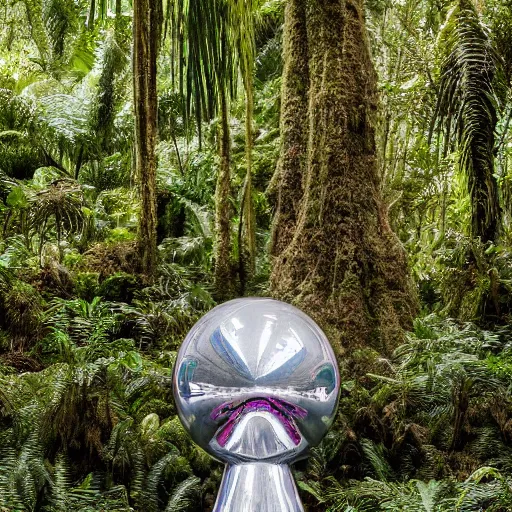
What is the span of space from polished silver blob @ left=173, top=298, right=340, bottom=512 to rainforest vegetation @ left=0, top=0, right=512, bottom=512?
2423 mm

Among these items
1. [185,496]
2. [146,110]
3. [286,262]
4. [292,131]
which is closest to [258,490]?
[185,496]

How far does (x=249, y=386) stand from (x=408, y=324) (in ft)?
15.6

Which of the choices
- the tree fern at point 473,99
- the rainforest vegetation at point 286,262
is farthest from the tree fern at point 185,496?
the tree fern at point 473,99

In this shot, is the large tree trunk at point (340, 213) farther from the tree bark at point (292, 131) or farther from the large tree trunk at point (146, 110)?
the large tree trunk at point (146, 110)

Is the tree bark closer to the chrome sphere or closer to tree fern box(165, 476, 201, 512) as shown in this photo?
tree fern box(165, 476, 201, 512)

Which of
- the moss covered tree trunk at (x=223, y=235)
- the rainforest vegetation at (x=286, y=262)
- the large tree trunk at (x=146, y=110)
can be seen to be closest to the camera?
the rainforest vegetation at (x=286, y=262)

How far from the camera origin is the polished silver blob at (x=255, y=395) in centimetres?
80

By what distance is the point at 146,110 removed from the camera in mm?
6816

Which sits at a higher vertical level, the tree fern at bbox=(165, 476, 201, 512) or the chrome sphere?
the chrome sphere

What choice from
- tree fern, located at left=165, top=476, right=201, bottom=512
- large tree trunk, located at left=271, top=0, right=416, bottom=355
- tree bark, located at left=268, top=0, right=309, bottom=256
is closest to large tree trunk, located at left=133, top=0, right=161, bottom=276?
tree bark, located at left=268, top=0, right=309, bottom=256

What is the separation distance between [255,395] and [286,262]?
483 cm

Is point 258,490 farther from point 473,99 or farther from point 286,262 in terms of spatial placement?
point 473,99

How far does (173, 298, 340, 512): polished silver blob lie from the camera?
800mm

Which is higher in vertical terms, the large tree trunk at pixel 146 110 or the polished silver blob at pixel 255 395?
the large tree trunk at pixel 146 110
